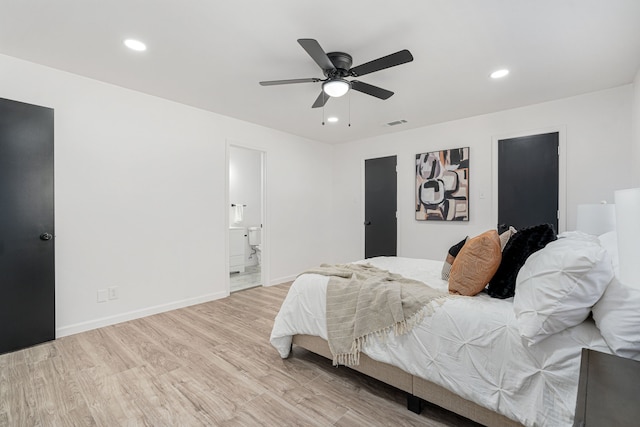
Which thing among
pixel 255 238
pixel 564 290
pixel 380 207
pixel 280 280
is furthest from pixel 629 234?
pixel 255 238

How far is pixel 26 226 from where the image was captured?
99.2 inches

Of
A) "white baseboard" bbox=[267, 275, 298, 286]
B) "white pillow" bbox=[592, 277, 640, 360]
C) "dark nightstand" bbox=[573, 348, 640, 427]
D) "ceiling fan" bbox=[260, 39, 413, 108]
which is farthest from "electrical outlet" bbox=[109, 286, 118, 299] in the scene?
"white pillow" bbox=[592, 277, 640, 360]

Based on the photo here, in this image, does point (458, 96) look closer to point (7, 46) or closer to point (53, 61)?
point (53, 61)

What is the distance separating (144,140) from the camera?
335cm

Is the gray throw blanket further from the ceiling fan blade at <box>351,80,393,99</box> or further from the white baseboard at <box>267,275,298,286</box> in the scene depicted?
the white baseboard at <box>267,275,298,286</box>

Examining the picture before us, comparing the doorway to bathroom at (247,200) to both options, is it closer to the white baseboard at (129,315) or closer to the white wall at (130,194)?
the white wall at (130,194)

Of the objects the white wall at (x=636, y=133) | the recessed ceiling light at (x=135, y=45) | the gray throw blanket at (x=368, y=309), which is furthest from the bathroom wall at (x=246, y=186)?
the white wall at (x=636, y=133)

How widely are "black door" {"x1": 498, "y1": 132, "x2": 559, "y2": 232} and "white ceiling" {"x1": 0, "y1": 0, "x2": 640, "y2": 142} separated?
Answer: 0.56m

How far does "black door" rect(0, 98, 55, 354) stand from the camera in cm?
242

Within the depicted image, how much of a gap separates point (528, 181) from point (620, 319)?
3.08 m

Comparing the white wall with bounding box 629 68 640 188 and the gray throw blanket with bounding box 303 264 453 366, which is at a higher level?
the white wall with bounding box 629 68 640 188

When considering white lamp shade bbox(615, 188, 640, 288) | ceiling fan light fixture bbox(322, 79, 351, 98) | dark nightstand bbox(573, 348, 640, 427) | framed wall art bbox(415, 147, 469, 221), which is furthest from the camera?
framed wall art bbox(415, 147, 469, 221)

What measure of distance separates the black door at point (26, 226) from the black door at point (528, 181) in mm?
5130

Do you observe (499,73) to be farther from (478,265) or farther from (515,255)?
(478,265)
